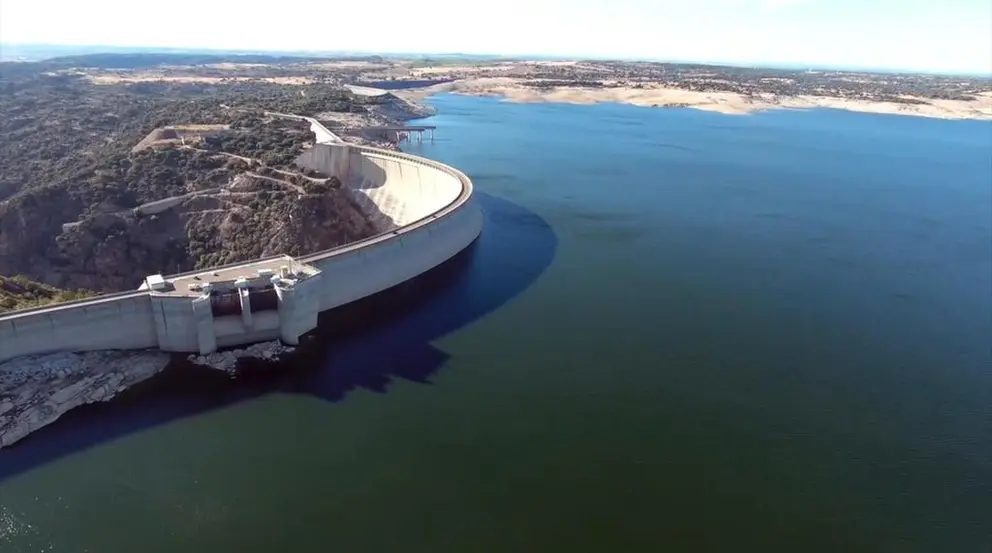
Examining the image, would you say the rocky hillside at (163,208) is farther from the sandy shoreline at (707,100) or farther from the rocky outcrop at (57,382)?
the sandy shoreline at (707,100)

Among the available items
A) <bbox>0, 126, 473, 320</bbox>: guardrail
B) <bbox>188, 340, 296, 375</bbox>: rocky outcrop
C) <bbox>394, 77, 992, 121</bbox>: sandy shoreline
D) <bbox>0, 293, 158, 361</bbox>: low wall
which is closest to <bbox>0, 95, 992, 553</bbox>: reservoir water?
<bbox>188, 340, 296, 375</bbox>: rocky outcrop

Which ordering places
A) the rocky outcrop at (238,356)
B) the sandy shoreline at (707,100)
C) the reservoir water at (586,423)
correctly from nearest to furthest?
1. the reservoir water at (586,423)
2. the rocky outcrop at (238,356)
3. the sandy shoreline at (707,100)

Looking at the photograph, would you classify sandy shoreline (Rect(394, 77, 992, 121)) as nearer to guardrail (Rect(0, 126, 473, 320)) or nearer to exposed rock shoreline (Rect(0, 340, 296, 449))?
guardrail (Rect(0, 126, 473, 320))

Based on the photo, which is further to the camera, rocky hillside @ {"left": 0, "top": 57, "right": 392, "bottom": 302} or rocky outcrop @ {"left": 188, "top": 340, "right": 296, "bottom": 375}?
rocky hillside @ {"left": 0, "top": 57, "right": 392, "bottom": 302}

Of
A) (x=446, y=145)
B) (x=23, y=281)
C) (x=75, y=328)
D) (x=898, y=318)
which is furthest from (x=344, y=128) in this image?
(x=898, y=318)

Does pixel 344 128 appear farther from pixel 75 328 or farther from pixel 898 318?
pixel 898 318

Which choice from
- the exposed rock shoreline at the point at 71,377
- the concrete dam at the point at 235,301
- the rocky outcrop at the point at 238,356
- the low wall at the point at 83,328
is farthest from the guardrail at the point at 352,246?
the rocky outcrop at the point at 238,356

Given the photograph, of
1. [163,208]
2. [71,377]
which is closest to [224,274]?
[71,377]
